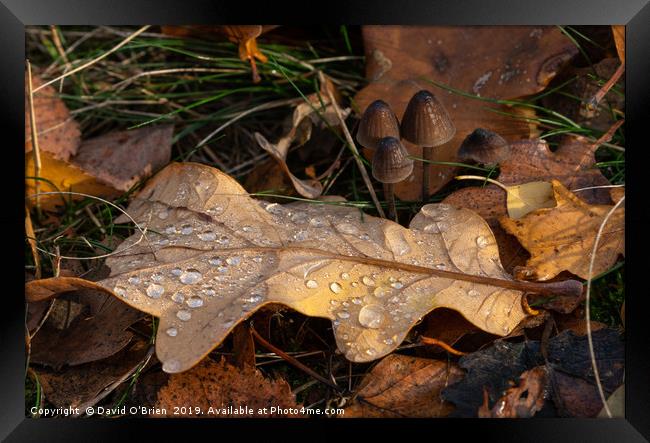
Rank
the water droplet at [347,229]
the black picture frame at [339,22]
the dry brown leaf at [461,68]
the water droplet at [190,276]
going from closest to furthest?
the black picture frame at [339,22]
the water droplet at [190,276]
the water droplet at [347,229]
the dry brown leaf at [461,68]

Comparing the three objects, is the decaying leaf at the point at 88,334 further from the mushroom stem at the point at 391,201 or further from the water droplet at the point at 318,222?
the mushroom stem at the point at 391,201

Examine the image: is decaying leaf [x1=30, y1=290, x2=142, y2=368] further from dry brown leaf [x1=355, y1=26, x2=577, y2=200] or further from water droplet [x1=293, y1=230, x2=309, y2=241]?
dry brown leaf [x1=355, y1=26, x2=577, y2=200]

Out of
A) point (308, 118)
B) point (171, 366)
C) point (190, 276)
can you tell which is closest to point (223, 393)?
point (171, 366)

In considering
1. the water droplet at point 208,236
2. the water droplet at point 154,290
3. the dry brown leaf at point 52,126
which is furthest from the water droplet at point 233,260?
the dry brown leaf at point 52,126

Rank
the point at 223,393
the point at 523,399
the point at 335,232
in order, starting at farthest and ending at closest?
the point at 335,232
the point at 223,393
the point at 523,399

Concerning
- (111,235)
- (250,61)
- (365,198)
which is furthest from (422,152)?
(111,235)

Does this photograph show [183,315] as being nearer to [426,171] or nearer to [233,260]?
[233,260]
